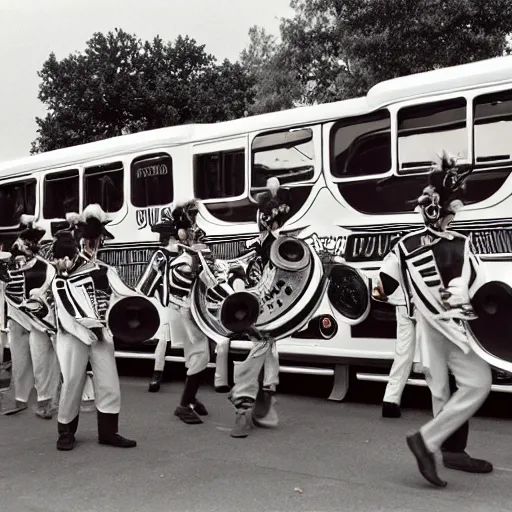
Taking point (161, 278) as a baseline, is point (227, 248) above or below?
above

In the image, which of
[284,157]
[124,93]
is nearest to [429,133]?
[284,157]

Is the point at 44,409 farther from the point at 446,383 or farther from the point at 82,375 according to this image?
the point at 446,383

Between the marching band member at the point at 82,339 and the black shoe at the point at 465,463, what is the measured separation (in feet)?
8.52

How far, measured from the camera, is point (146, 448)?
6598 millimetres

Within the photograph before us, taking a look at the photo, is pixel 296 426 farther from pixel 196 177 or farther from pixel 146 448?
pixel 196 177

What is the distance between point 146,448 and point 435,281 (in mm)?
2815

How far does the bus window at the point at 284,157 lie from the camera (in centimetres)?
892

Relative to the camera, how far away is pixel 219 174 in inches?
383

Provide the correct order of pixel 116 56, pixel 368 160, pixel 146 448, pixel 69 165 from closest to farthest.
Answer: pixel 146 448 < pixel 368 160 < pixel 69 165 < pixel 116 56

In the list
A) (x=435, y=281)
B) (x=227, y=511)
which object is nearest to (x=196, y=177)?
(x=435, y=281)

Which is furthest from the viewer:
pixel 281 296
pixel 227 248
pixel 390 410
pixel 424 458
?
pixel 227 248

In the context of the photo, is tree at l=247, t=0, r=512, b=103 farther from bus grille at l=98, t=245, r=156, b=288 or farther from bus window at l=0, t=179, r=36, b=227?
bus grille at l=98, t=245, r=156, b=288

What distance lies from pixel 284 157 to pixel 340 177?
0.82 metres

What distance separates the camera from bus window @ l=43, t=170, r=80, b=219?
37.6ft
